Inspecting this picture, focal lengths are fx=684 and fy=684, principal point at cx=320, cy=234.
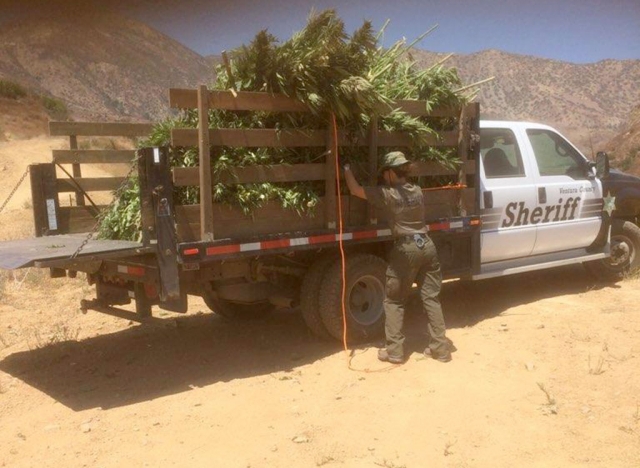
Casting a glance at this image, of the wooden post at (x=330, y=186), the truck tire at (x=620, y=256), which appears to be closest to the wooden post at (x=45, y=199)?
the wooden post at (x=330, y=186)

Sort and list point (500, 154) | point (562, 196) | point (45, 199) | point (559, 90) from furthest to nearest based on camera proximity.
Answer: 1. point (559, 90)
2. point (562, 196)
3. point (500, 154)
4. point (45, 199)

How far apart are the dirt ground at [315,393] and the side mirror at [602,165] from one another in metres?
1.50

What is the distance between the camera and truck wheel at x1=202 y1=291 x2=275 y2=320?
23.5 feet

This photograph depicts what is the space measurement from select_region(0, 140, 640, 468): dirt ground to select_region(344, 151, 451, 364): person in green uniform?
0.21m

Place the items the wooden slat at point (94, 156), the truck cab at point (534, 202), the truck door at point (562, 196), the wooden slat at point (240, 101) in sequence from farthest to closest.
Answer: the truck door at point (562, 196)
the truck cab at point (534, 202)
the wooden slat at point (94, 156)
the wooden slat at point (240, 101)

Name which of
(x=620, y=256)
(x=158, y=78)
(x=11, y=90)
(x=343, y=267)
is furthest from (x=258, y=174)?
(x=158, y=78)

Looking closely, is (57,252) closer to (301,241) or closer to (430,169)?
(301,241)

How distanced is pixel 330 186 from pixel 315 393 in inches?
69.0

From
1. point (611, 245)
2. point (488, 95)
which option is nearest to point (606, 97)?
point (488, 95)

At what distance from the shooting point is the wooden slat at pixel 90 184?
21.0 ft

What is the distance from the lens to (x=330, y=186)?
586 cm

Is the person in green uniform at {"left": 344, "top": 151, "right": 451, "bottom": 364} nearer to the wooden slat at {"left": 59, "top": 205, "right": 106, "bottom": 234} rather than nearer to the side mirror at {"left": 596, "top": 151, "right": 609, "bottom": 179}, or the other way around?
the wooden slat at {"left": 59, "top": 205, "right": 106, "bottom": 234}

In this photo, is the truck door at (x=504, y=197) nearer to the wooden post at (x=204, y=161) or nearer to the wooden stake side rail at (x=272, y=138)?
the wooden stake side rail at (x=272, y=138)

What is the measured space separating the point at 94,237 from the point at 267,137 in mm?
1826
